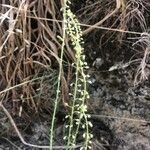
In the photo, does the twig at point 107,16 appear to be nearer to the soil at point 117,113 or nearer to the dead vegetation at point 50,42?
the dead vegetation at point 50,42

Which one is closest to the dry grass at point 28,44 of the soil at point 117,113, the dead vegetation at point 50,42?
the dead vegetation at point 50,42

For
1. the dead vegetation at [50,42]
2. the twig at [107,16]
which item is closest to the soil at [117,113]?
the dead vegetation at [50,42]

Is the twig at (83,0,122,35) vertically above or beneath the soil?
above

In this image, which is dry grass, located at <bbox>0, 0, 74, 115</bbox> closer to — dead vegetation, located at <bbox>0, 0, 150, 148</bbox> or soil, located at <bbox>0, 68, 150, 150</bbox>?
dead vegetation, located at <bbox>0, 0, 150, 148</bbox>

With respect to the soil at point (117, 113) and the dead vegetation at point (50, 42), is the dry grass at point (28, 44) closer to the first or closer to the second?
the dead vegetation at point (50, 42)

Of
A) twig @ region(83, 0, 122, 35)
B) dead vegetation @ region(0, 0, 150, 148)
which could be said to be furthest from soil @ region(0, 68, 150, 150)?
twig @ region(83, 0, 122, 35)

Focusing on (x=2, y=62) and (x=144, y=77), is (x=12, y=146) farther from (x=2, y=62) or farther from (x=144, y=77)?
(x=144, y=77)

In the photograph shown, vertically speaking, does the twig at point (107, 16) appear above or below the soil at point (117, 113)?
above

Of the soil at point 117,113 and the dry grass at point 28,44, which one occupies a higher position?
the dry grass at point 28,44

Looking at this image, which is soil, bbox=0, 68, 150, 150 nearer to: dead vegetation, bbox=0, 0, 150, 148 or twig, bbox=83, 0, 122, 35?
dead vegetation, bbox=0, 0, 150, 148

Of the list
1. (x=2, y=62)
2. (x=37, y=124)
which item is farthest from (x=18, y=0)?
(x=37, y=124)

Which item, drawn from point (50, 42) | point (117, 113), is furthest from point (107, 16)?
point (117, 113)
